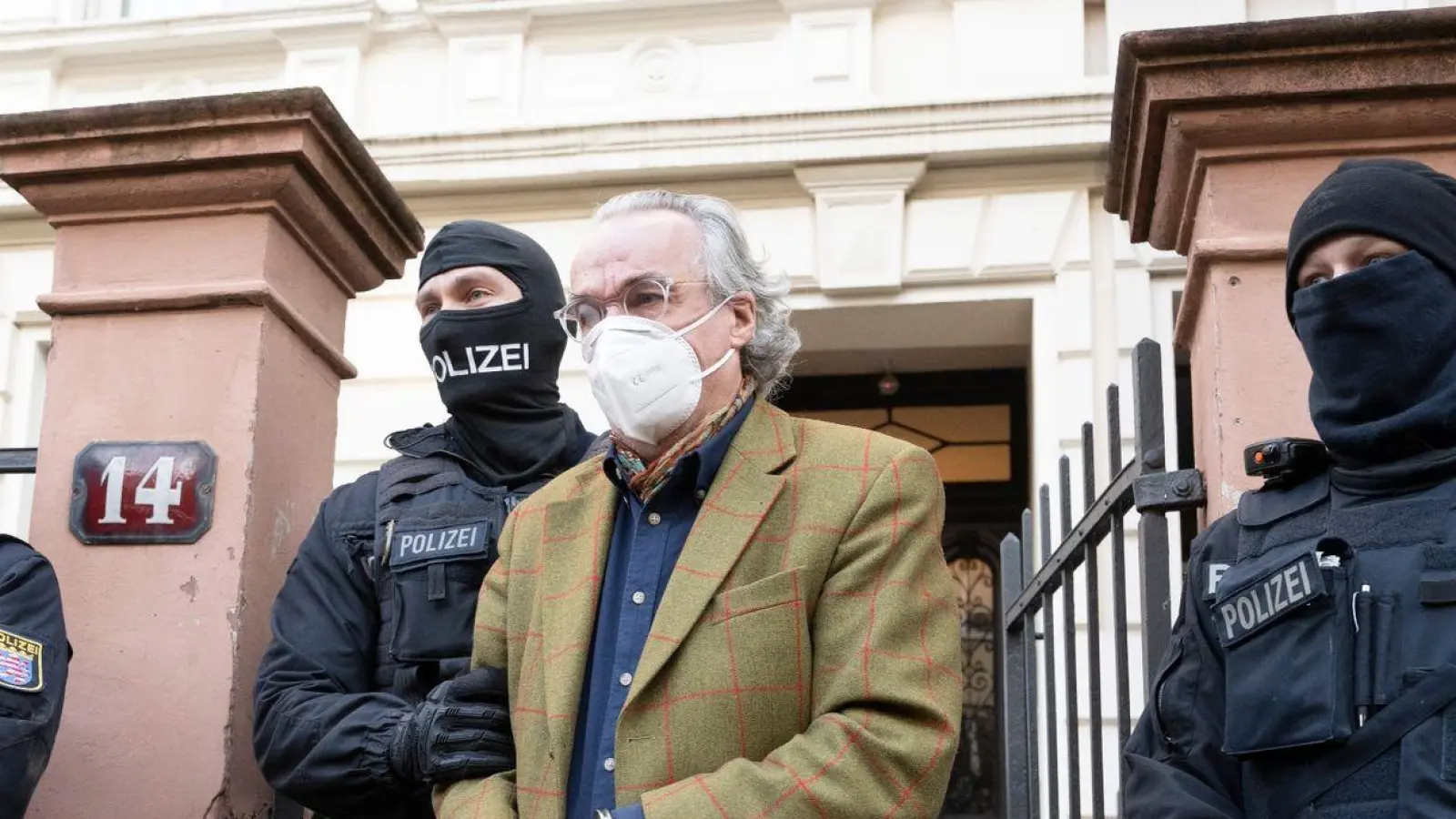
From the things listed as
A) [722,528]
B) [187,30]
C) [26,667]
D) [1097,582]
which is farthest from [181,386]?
[187,30]

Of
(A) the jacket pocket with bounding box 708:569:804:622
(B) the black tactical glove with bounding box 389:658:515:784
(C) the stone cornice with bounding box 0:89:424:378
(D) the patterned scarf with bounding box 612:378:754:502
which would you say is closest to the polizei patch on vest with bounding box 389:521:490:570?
(B) the black tactical glove with bounding box 389:658:515:784

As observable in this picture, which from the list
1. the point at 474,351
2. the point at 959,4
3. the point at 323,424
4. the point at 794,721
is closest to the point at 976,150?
the point at 959,4

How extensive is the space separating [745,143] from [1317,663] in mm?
6303

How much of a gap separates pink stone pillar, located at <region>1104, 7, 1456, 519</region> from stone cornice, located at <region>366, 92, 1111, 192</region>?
4876 mm

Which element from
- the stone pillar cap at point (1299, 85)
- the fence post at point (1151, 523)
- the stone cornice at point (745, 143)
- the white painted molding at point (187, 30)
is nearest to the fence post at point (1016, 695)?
the fence post at point (1151, 523)

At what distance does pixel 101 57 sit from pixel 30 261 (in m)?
1.20

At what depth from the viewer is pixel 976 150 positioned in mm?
8102

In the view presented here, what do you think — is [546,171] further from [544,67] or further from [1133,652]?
[1133,652]

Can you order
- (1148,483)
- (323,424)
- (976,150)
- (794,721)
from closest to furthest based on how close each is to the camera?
(794,721) → (1148,483) → (323,424) → (976,150)

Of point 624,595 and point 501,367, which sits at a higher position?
point 501,367

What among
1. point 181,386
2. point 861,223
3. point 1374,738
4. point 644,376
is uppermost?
point 861,223

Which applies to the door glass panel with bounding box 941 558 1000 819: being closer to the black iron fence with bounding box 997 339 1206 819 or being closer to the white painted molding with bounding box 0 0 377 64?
the black iron fence with bounding box 997 339 1206 819

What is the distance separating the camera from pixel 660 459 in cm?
266

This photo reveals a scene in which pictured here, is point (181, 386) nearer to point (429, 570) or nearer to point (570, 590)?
point (429, 570)
